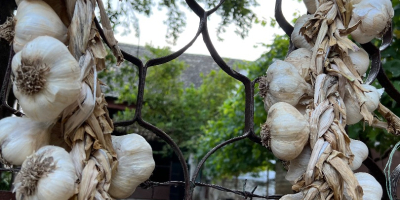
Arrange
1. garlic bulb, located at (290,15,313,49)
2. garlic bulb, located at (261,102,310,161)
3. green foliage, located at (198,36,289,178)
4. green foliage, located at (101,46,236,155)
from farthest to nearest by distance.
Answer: green foliage, located at (101,46,236,155) → green foliage, located at (198,36,289,178) → garlic bulb, located at (290,15,313,49) → garlic bulb, located at (261,102,310,161)

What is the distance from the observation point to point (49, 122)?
0.27 metres

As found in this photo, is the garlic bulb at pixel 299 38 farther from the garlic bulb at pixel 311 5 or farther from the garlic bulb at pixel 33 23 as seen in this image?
the garlic bulb at pixel 33 23

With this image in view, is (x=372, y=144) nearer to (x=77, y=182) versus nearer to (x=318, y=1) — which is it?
(x=318, y=1)

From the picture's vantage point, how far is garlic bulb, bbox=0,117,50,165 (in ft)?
0.88

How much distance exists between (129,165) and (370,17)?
30 centimetres

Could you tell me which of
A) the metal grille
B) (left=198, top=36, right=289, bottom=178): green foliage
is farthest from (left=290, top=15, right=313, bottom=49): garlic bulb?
(left=198, top=36, right=289, bottom=178): green foliage

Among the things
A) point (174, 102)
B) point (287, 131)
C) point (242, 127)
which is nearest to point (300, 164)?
point (287, 131)

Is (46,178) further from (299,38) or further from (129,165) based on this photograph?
(299,38)

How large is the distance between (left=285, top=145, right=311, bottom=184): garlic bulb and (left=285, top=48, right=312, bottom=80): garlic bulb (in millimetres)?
76

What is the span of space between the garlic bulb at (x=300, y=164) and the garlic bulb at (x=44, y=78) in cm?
21

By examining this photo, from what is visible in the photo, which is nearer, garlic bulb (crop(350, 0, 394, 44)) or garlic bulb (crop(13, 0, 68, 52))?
garlic bulb (crop(13, 0, 68, 52))

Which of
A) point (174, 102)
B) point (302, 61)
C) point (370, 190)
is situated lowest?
point (174, 102)

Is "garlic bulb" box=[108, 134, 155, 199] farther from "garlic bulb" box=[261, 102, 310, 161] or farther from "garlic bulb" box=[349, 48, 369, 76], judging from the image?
"garlic bulb" box=[349, 48, 369, 76]

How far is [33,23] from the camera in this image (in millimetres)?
267
